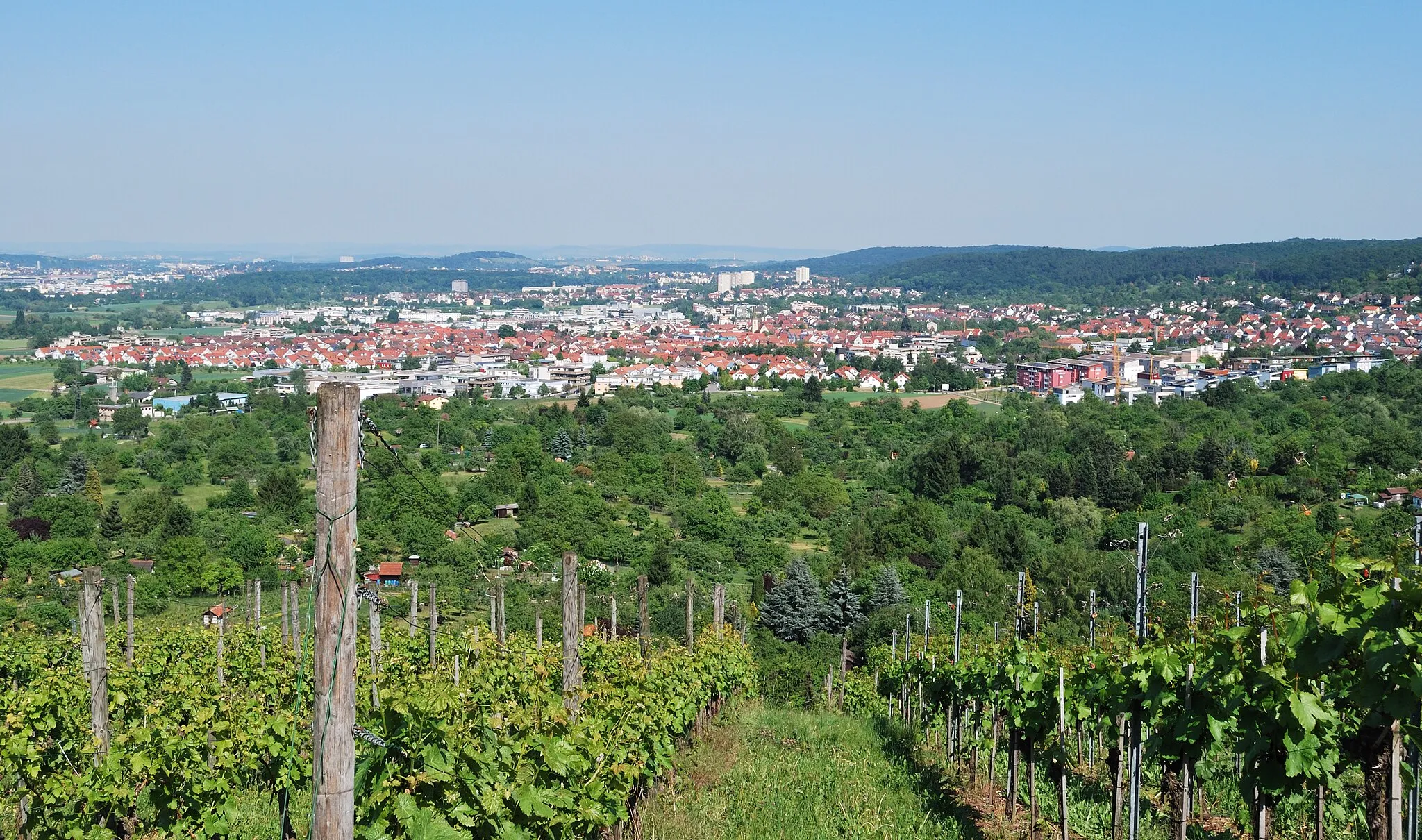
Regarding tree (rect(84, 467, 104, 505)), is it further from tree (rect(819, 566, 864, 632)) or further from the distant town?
the distant town

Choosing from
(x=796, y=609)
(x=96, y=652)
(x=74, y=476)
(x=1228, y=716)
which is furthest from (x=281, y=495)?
(x=1228, y=716)

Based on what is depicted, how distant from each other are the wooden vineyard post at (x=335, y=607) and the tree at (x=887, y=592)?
16489 mm

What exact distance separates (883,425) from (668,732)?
38.3 metres

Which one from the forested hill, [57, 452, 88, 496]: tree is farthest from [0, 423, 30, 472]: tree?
the forested hill

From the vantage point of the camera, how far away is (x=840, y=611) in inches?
750

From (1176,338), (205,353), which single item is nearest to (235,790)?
(205,353)

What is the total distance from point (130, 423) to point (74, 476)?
11.4m

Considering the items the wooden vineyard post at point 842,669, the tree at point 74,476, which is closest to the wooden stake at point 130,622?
the wooden vineyard post at point 842,669

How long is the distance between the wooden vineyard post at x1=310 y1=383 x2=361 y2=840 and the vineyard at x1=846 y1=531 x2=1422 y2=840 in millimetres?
2503

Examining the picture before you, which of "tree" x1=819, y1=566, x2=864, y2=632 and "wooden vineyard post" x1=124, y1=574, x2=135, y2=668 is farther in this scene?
"tree" x1=819, y1=566, x2=864, y2=632

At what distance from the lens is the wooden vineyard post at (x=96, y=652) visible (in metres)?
5.95

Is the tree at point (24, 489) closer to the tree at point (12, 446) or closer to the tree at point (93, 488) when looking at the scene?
the tree at point (93, 488)

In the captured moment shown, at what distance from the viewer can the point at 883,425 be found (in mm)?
45812

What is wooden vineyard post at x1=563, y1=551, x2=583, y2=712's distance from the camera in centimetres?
628
